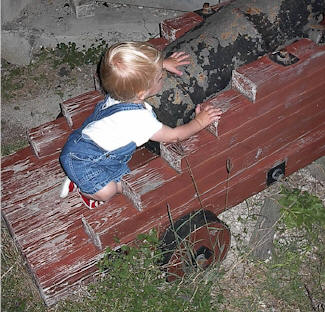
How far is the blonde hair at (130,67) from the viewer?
269 centimetres

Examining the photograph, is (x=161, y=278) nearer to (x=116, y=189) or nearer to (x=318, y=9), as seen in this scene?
(x=116, y=189)

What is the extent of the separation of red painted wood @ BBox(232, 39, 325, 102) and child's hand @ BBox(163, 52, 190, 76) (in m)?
0.28

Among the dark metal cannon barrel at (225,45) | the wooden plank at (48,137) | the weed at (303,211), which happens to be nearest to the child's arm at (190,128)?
the dark metal cannon barrel at (225,45)

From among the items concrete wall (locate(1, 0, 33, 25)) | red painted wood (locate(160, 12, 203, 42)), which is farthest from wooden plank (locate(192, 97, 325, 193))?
concrete wall (locate(1, 0, 33, 25))

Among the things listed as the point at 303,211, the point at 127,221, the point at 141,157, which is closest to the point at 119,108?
the point at 127,221

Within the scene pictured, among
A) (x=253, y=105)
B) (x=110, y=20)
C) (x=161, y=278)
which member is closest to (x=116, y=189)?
(x=161, y=278)

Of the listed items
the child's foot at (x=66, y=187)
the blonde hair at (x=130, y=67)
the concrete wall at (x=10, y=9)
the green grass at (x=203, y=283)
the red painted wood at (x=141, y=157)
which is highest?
the blonde hair at (x=130, y=67)

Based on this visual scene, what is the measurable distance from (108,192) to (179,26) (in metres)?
1.13

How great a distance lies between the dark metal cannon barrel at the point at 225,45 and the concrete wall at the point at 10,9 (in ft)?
8.64

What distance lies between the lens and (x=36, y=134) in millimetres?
3496

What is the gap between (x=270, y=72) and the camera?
295cm

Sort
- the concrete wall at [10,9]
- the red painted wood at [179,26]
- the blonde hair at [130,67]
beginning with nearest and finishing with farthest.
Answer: the blonde hair at [130,67], the red painted wood at [179,26], the concrete wall at [10,9]

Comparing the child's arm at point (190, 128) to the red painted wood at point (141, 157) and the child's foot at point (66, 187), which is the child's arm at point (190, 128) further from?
the child's foot at point (66, 187)

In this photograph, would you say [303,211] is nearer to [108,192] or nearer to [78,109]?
[108,192]
